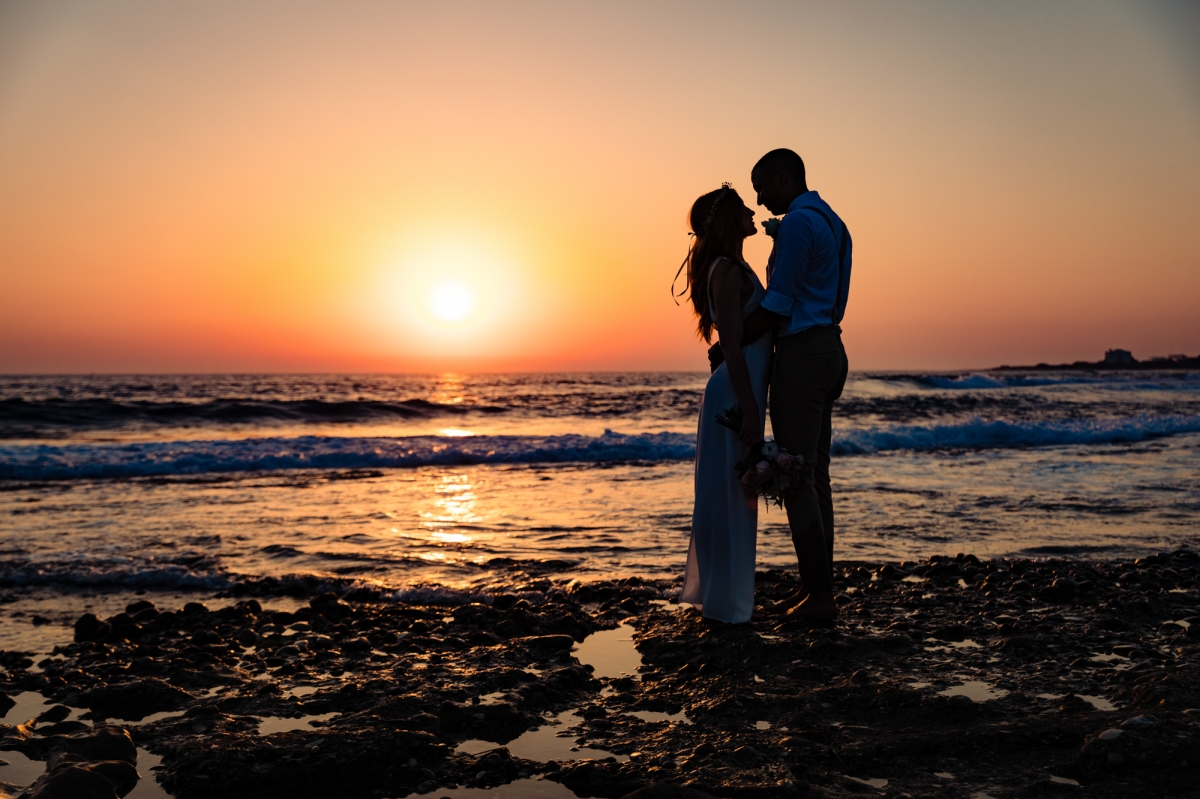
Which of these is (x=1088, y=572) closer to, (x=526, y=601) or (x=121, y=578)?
→ (x=526, y=601)

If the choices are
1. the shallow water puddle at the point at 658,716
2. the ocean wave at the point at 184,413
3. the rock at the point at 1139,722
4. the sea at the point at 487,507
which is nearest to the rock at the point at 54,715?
the sea at the point at 487,507

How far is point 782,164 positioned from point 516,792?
3.18 meters

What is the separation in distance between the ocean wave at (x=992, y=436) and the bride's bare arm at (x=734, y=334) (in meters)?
12.5

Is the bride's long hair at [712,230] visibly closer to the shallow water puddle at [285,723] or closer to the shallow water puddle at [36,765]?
the shallow water puddle at [285,723]

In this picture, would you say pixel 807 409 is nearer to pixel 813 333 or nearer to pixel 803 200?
pixel 813 333

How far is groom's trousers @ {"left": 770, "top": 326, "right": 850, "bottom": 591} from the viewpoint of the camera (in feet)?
13.2

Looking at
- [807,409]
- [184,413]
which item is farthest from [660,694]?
[184,413]

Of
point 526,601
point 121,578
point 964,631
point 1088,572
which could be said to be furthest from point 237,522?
point 1088,572

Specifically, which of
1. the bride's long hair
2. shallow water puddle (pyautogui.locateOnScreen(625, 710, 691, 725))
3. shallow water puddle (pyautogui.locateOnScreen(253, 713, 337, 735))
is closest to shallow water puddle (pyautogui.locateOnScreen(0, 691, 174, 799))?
shallow water puddle (pyautogui.locateOnScreen(253, 713, 337, 735))

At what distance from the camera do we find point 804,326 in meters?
4.00

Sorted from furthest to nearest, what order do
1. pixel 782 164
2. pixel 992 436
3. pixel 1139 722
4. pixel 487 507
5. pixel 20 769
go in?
pixel 992 436 < pixel 487 507 < pixel 782 164 < pixel 20 769 < pixel 1139 722

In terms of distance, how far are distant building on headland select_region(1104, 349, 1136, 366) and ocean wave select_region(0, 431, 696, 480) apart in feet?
335

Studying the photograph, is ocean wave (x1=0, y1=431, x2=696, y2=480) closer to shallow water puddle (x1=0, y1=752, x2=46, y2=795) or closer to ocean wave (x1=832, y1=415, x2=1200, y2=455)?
ocean wave (x1=832, y1=415, x2=1200, y2=455)

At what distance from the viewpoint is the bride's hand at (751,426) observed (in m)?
4.05
